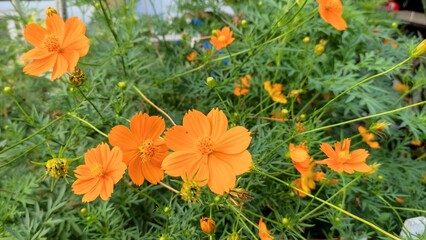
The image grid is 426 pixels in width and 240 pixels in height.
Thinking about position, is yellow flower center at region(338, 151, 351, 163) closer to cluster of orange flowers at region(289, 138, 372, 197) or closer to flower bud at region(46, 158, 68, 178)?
cluster of orange flowers at region(289, 138, 372, 197)

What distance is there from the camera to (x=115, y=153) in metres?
0.61

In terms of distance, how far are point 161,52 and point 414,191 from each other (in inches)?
37.2

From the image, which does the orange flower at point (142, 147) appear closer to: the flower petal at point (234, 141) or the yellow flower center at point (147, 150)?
the yellow flower center at point (147, 150)

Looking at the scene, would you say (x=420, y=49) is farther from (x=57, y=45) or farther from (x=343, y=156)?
(x=57, y=45)

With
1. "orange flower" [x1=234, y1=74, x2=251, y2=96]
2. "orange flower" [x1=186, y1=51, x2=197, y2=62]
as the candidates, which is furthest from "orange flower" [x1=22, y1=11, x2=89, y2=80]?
"orange flower" [x1=186, y1=51, x2=197, y2=62]

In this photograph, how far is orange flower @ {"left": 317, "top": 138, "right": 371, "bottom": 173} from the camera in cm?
69

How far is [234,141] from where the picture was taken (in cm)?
60

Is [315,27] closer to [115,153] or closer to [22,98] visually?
[115,153]

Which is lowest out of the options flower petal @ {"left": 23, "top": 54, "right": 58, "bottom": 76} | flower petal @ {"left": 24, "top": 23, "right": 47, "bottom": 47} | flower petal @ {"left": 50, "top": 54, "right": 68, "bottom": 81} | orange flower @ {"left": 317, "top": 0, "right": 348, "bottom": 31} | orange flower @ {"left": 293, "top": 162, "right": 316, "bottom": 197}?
orange flower @ {"left": 293, "top": 162, "right": 316, "bottom": 197}

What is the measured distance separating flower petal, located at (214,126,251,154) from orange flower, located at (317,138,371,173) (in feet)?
0.60

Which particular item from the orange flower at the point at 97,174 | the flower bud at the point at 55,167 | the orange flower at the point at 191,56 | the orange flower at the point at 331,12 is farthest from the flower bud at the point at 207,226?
the orange flower at the point at 191,56

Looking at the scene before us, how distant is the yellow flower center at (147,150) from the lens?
0.64m

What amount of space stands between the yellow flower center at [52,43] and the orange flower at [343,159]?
524 mm

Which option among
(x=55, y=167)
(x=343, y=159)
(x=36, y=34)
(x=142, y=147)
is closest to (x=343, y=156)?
(x=343, y=159)
